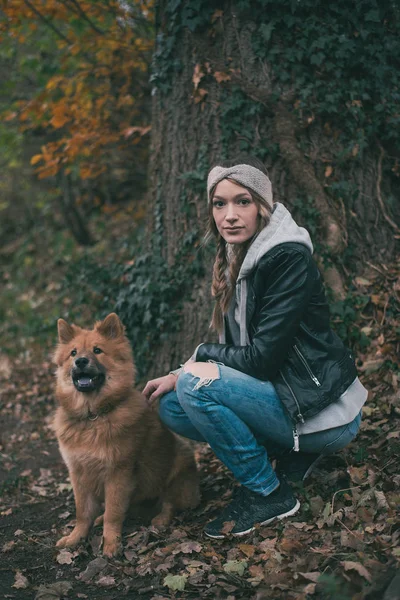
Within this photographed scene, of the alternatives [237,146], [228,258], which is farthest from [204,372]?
[237,146]

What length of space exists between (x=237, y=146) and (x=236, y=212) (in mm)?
1709

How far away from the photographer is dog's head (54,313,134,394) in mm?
3672

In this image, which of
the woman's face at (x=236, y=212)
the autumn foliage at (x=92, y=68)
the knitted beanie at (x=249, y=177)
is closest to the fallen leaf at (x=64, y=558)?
the woman's face at (x=236, y=212)

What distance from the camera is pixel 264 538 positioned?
3.16 m

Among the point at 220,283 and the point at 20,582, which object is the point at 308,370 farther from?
the point at 20,582

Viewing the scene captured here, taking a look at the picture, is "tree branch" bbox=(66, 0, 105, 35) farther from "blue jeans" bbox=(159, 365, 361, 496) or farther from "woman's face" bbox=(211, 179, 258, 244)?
"blue jeans" bbox=(159, 365, 361, 496)

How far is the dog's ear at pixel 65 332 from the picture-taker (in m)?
3.86

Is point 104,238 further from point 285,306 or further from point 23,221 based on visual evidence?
point 285,306

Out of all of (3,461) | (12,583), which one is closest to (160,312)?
(3,461)

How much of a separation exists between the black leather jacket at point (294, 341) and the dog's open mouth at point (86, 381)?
3.08 feet

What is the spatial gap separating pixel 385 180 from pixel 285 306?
2468 millimetres

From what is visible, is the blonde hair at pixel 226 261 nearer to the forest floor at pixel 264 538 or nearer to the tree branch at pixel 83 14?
the forest floor at pixel 264 538

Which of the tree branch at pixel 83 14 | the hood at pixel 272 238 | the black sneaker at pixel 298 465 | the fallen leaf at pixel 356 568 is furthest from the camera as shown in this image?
the tree branch at pixel 83 14

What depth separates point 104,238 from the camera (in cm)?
1052
